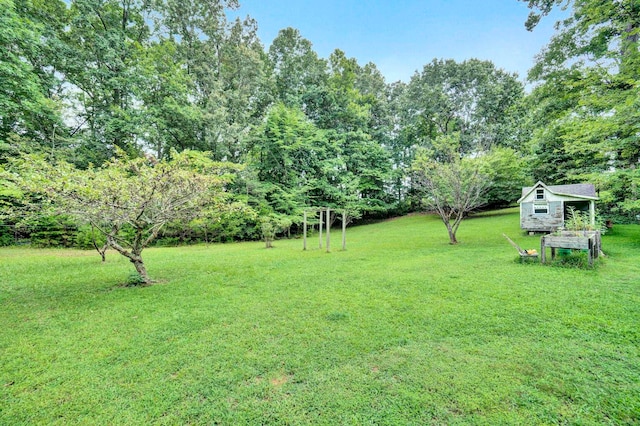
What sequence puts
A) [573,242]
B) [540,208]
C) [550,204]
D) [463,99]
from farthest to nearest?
[463,99]
[540,208]
[550,204]
[573,242]

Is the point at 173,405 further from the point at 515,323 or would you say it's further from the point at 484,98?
the point at 484,98

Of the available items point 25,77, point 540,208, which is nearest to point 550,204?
point 540,208

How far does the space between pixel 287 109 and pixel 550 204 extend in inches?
686

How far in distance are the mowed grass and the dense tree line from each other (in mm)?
2518

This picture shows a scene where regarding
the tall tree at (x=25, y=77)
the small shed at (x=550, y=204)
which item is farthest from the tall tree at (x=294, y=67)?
the small shed at (x=550, y=204)

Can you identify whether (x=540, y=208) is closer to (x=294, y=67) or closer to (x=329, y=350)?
(x=329, y=350)

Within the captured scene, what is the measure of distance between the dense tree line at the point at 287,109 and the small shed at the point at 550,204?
2.34 ft

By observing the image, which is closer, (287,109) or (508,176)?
(508,176)

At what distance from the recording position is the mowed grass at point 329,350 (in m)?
2.08

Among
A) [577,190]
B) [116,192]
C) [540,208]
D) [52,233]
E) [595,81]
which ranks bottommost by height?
[52,233]

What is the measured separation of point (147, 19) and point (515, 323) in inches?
954

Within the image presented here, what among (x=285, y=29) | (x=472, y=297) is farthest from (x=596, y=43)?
(x=285, y=29)

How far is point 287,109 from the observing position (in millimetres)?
19781

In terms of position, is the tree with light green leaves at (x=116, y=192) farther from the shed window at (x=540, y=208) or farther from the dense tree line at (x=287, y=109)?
the shed window at (x=540, y=208)
